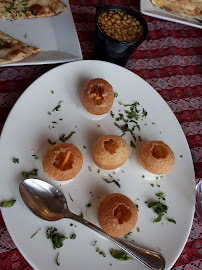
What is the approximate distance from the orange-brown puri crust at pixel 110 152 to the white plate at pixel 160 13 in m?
0.68

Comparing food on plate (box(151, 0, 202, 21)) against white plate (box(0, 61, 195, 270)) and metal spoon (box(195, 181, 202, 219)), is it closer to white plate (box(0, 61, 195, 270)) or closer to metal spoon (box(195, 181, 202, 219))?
white plate (box(0, 61, 195, 270))

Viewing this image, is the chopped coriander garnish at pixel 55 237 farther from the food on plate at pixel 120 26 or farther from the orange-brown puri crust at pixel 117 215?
the food on plate at pixel 120 26

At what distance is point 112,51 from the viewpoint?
117cm

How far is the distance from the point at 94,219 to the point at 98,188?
10 centimetres

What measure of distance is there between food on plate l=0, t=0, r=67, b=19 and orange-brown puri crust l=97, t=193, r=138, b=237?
0.83 metres

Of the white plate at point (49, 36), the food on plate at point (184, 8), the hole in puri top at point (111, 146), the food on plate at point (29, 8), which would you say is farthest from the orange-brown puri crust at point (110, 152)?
the food on plate at point (184, 8)

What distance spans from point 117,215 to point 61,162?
241mm

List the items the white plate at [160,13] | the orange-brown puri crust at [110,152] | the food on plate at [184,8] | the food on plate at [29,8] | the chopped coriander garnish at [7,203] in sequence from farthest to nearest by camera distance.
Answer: the food on plate at [184,8], the white plate at [160,13], the food on plate at [29,8], the orange-brown puri crust at [110,152], the chopped coriander garnish at [7,203]

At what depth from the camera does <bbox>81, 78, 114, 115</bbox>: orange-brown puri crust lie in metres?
1.06

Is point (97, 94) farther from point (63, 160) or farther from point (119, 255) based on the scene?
point (119, 255)

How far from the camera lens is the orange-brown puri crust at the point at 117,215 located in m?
0.88

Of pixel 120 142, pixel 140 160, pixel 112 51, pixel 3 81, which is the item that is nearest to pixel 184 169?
pixel 140 160

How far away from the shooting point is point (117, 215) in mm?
901

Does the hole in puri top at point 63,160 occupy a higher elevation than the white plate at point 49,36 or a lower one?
lower
